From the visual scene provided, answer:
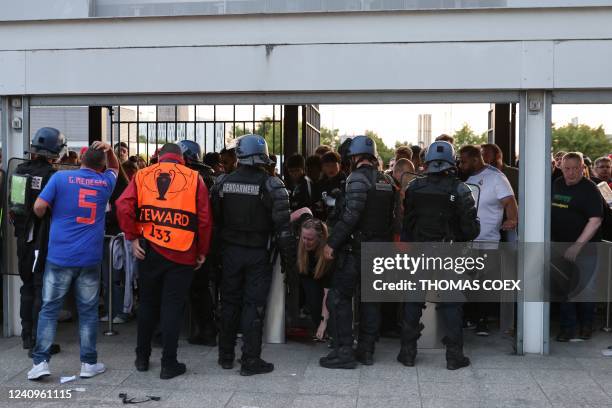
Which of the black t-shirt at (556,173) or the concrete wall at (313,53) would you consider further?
the black t-shirt at (556,173)

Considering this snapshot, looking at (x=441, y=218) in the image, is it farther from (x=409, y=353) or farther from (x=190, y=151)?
(x=190, y=151)

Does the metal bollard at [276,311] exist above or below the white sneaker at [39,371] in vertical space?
above

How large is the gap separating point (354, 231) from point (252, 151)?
1.05m

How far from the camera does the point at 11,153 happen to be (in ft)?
23.6

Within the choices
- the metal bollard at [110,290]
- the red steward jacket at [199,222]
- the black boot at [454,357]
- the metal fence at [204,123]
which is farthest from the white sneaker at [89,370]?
the metal fence at [204,123]

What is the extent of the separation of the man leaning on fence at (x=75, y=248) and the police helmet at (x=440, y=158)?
2.57 metres

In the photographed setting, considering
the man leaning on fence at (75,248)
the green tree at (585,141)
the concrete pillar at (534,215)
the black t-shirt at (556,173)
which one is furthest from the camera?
the green tree at (585,141)

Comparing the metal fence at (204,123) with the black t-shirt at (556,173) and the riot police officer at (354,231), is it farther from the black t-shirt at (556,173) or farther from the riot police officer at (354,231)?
the riot police officer at (354,231)

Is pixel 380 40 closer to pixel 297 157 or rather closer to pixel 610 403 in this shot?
pixel 297 157

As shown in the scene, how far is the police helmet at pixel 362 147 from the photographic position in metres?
6.14

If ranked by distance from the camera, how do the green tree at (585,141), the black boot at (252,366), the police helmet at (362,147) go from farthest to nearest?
the green tree at (585,141) → the police helmet at (362,147) → the black boot at (252,366)

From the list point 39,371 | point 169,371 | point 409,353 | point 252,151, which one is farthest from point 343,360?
point 39,371

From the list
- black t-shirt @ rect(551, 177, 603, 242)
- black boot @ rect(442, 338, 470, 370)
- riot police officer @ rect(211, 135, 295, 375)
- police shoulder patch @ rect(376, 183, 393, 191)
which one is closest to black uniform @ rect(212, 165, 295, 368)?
riot police officer @ rect(211, 135, 295, 375)

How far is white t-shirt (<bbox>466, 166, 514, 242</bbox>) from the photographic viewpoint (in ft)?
23.0
